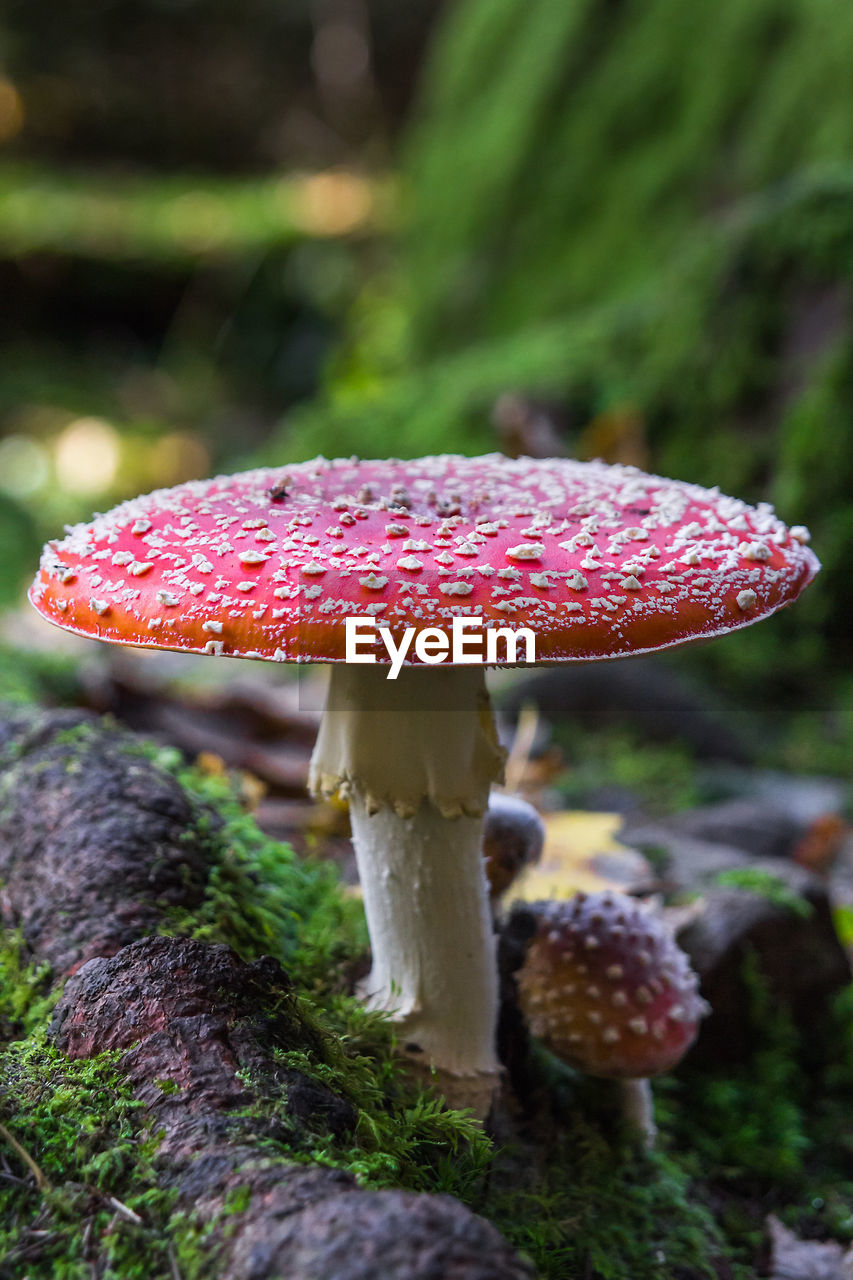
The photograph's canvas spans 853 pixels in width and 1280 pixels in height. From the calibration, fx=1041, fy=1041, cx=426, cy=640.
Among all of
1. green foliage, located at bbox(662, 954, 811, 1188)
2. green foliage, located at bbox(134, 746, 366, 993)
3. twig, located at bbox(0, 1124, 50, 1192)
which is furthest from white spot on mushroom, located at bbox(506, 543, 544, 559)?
green foliage, located at bbox(662, 954, 811, 1188)

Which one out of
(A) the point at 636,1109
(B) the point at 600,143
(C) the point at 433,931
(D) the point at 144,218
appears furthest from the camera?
(D) the point at 144,218

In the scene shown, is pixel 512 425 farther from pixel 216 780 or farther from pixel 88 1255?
pixel 88 1255

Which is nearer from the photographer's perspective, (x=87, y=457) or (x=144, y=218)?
(x=87, y=457)

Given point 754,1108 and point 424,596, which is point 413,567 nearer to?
point 424,596

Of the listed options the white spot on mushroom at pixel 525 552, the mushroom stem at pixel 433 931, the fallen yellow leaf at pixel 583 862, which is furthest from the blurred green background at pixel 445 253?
the white spot on mushroom at pixel 525 552

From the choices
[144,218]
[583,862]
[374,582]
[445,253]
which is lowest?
[583,862]

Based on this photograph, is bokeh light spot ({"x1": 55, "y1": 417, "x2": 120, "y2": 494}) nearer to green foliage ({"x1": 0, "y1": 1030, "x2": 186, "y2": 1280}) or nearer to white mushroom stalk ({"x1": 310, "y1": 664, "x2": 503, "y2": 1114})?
white mushroom stalk ({"x1": 310, "y1": 664, "x2": 503, "y2": 1114})

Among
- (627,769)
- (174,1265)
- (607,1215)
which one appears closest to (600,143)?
(627,769)

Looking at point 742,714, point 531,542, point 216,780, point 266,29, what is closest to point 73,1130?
point 531,542
